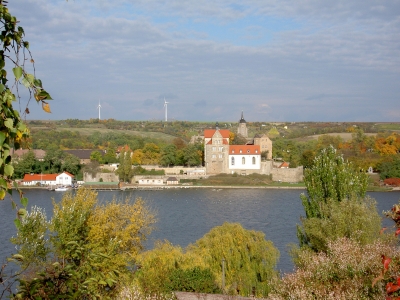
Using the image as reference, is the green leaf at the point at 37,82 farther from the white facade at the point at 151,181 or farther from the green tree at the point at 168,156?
the green tree at the point at 168,156

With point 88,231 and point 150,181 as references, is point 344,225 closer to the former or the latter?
point 88,231

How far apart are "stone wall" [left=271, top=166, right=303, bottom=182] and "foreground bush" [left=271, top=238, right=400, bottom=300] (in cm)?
3419

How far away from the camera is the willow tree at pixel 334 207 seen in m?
10.7

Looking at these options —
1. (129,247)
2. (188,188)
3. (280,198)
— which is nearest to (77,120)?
(188,188)

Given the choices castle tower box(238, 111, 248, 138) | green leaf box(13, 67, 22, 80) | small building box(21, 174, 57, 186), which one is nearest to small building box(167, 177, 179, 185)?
small building box(21, 174, 57, 186)

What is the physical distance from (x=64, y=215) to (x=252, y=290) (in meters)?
4.45

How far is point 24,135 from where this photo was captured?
64.2 inches

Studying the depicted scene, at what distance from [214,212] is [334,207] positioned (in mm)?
14389

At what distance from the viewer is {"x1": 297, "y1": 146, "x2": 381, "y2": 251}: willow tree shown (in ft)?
35.0

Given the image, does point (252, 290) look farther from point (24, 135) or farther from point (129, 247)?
point (24, 135)

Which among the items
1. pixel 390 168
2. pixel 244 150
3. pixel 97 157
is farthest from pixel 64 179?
pixel 390 168

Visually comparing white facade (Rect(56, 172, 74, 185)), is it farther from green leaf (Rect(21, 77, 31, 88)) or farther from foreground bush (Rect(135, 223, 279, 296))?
green leaf (Rect(21, 77, 31, 88))

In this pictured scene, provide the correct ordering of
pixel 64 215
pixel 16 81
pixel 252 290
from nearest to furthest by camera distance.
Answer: pixel 16 81
pixel 64 215
pixel 252 290

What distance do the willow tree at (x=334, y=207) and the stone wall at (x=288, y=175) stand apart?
90.8 ft
